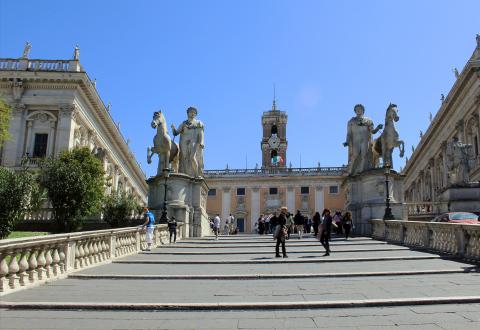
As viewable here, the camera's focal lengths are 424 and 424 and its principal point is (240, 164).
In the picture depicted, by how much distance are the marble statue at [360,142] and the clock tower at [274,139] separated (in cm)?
5354

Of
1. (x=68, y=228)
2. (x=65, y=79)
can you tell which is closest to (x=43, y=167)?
(x=68, y=228)

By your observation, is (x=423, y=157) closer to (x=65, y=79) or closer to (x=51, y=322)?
(x=65, y=79)

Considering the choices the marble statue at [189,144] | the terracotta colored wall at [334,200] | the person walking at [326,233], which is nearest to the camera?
the person walking at [326,233]

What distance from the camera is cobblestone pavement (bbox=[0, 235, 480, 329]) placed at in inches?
207

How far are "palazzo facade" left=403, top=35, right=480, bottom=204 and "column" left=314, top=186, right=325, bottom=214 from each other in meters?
14.3

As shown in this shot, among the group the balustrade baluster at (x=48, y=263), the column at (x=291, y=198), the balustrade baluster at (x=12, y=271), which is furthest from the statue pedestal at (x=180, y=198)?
the column at (x=291, y=198)

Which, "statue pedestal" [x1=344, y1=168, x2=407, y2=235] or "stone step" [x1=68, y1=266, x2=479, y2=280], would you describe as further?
"statue pedestal" [x1=344, y1=168, x2=407, y2=235]

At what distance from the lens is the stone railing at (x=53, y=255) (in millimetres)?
7020

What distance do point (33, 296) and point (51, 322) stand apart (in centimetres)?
168

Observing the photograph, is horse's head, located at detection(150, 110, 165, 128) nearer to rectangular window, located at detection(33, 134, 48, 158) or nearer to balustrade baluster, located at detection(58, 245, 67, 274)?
balustrade baluster, located at detection(58, 245, 67, 274)

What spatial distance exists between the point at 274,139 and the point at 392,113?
5860cm

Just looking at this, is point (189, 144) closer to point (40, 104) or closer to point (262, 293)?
point (262, 293)

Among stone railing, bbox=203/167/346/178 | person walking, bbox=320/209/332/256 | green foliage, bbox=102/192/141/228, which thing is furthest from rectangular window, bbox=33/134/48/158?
stone railing, bbox=203/167/346/178

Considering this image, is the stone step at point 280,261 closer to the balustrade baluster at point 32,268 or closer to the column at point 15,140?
the balustrade baluster at point 32,268
